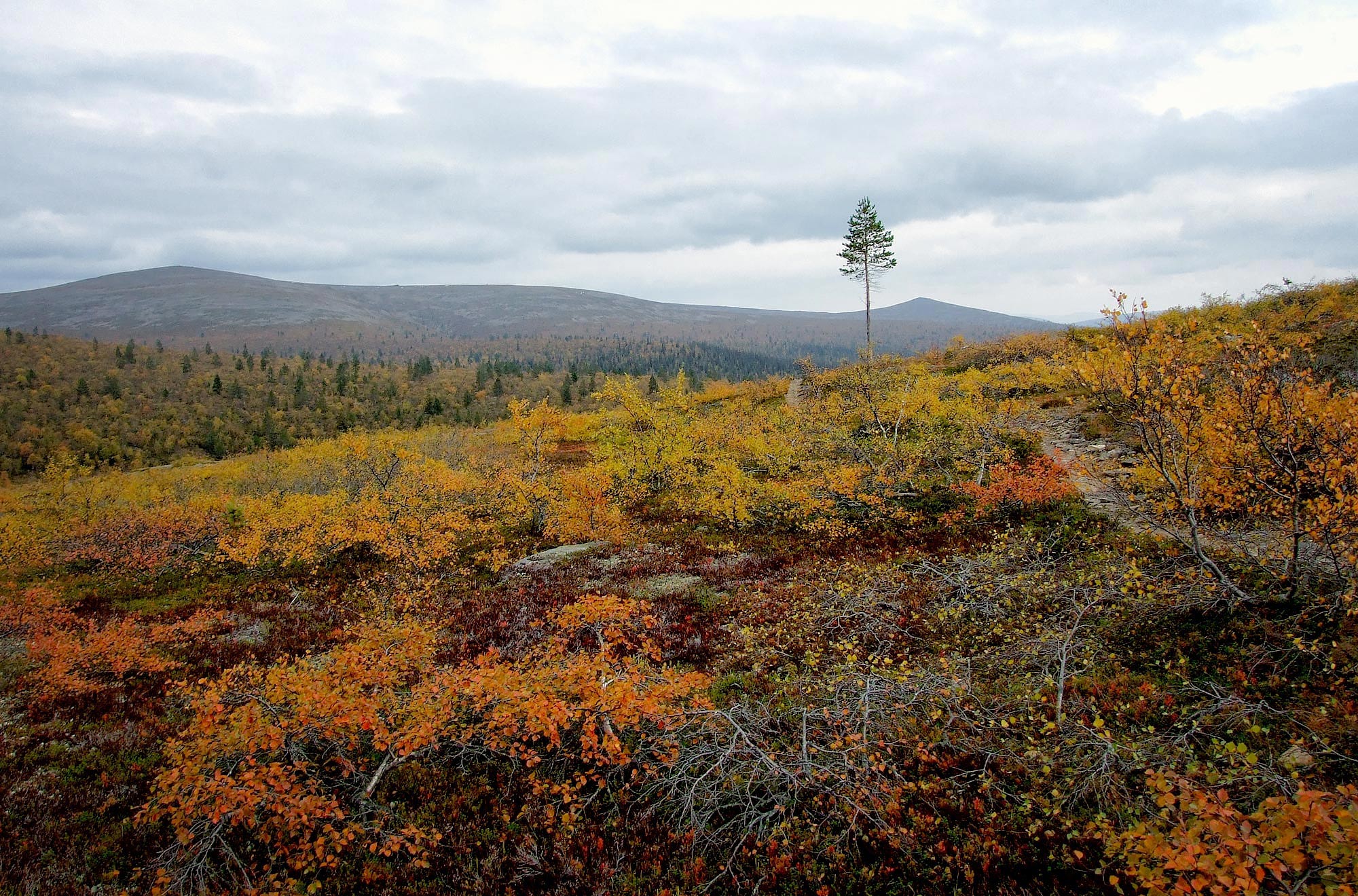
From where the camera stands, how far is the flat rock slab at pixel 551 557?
61.0 ft

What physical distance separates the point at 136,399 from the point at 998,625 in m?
109

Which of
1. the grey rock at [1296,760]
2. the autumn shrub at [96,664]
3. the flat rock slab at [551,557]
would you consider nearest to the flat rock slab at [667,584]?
the flat rock slab at [551,557]

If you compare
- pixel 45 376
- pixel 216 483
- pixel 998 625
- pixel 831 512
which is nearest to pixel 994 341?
pixel 831 512

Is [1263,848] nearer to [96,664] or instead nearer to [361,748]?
[361,748]

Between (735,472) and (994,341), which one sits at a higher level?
(994,341)

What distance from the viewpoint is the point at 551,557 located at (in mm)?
19594

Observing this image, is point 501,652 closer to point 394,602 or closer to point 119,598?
point 394,602

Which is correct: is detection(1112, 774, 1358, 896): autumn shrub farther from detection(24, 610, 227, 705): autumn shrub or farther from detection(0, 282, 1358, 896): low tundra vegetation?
detection(24, 610, 227, 705): autumn shrub

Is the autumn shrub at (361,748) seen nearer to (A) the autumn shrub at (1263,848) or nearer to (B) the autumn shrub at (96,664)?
(A) the autumn shrub at (1263,848)

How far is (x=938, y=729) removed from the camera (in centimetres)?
707

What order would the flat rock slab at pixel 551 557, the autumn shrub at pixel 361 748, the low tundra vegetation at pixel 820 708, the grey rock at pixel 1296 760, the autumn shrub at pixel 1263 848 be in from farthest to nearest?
1. the flat rock slab at pixel 551 557
2. the autumn shrub at pixel 361 748
3. the low tundra vegetation at pixel 820 708
4. the grey rock at pixel 1296 760
5. the autumn shrub at pixel 1263 848

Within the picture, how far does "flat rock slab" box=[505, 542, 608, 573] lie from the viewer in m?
18.6

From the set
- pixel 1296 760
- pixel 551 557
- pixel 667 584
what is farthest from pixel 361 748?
pixel 1296 760

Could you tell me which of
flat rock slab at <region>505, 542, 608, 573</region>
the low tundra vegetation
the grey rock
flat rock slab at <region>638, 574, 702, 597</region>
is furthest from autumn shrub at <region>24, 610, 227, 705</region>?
the grey rock
